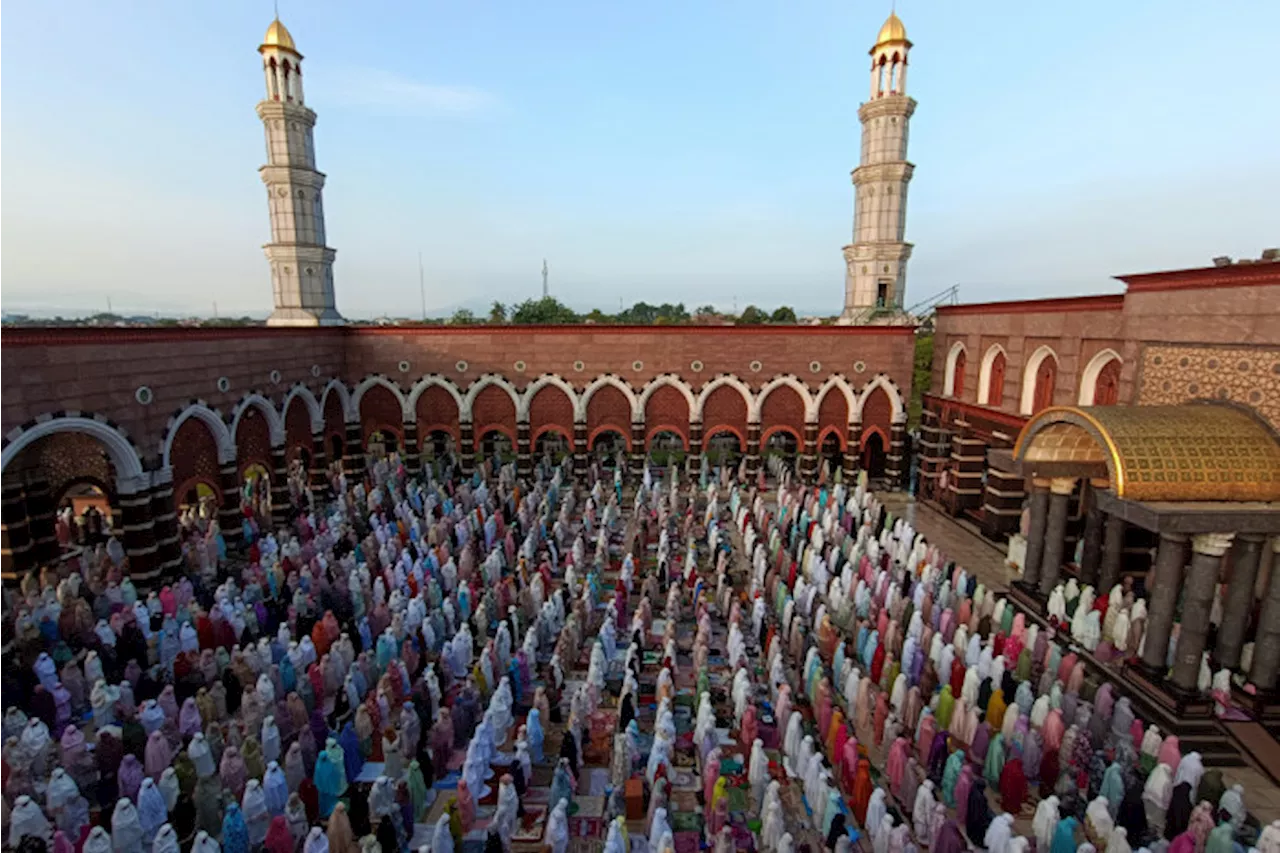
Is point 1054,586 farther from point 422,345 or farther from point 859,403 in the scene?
point 422,345

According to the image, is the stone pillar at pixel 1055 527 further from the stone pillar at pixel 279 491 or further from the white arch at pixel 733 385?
the stone pillar at pixel 279 491

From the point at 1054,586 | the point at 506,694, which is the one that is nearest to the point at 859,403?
the point at 1054,586

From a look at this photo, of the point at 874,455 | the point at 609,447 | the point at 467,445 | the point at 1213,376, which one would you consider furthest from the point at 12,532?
the point at 874,455

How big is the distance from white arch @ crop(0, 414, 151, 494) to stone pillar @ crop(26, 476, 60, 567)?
31.5 inches

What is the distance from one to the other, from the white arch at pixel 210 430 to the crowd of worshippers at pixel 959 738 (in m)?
13.4

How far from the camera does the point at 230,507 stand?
658 inches

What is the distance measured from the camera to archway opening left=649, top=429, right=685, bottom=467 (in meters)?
26.0

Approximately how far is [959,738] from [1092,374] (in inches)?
397

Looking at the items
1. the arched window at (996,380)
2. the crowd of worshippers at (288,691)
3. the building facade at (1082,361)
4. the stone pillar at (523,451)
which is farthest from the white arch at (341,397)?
the arched window at (996,380)

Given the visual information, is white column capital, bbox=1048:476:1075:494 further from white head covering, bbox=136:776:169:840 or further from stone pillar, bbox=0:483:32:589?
stone pillar, bbox=0:483:32:589

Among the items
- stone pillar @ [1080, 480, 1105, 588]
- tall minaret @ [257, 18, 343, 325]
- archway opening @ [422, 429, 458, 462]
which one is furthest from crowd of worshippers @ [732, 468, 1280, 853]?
tall minaret @ [257, 18, 343, 325]

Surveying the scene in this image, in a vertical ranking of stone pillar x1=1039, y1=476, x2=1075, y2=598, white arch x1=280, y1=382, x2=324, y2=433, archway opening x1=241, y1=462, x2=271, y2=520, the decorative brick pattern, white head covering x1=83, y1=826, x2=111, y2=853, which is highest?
the decorative brick pattern

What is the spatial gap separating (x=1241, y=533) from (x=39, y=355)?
20366 mm

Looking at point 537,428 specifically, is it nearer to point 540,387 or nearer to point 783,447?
point 540,387
